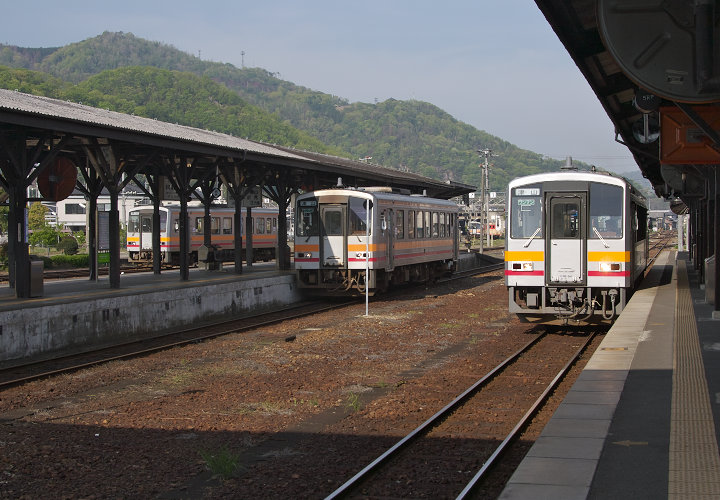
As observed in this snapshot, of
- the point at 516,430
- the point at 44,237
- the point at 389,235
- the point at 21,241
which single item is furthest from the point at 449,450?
the point at 44,237

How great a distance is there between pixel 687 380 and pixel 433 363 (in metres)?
4.56

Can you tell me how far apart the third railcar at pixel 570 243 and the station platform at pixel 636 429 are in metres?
2.91

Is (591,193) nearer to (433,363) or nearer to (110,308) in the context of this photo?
(433,363)

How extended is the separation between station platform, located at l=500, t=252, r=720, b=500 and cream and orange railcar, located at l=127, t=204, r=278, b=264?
73.4 ft

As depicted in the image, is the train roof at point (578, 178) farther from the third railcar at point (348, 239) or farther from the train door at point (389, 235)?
the train door at point (389, 235)

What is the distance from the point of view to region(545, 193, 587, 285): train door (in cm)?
1422

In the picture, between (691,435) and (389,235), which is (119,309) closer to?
(389,235)

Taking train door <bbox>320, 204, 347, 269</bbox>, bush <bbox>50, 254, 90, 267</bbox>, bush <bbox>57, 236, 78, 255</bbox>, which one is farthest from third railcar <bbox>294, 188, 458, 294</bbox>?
bush <bbox>57, 236, 78, 255</bbox>

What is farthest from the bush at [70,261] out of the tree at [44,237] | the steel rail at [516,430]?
the steel rail at [516,430]

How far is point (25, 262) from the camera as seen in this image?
15.0 meters

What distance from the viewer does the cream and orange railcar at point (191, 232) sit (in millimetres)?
33000

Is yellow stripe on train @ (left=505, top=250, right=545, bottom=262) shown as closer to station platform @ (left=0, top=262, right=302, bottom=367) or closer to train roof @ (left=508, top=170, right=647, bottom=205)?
train roof @ (left=508, top=170, right=647, bottom=205)

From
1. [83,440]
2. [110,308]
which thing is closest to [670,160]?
[83,440]

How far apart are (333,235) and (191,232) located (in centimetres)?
1347
